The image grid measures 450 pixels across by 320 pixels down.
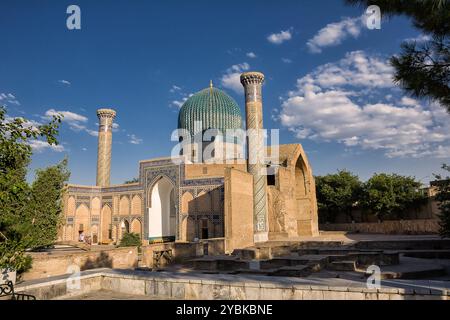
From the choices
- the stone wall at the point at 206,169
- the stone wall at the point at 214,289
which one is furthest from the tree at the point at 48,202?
the stone wall at the point at 206,169

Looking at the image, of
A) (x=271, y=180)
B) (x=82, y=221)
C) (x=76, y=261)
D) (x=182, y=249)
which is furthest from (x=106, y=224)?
(x=76, y=261)

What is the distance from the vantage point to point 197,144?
96.3 ft

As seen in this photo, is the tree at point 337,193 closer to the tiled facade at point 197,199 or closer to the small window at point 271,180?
the tiled facade at point 197,199

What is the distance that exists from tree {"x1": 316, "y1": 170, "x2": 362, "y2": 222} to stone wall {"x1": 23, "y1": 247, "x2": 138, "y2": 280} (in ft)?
65.6

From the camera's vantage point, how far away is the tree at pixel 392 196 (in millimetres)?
25031

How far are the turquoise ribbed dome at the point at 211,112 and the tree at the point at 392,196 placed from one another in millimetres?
12045

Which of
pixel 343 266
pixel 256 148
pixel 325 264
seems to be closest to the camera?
pixel 343 266

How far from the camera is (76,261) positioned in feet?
36.8

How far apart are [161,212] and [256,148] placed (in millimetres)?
9446

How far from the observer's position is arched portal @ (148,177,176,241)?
24953 millimetres

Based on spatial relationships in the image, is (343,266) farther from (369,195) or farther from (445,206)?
(369,195)
